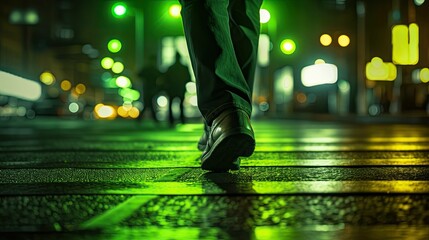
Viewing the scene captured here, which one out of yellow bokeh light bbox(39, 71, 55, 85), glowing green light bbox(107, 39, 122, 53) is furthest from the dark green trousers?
yellow bokeh light bbox(39, 71, 55, 85)

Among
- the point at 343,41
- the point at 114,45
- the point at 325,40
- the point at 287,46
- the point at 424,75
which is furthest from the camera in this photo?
the point at 287,46

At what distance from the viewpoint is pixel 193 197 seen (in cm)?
214

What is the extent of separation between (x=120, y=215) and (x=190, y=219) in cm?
20

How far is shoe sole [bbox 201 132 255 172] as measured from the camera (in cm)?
278

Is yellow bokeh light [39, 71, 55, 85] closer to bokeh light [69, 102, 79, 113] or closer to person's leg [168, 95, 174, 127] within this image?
bokeh light [69, 102, 79, 113]

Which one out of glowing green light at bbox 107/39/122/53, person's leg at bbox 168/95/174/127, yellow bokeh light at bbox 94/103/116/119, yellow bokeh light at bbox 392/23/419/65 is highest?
glowing green light at bbox 107/39/122/53

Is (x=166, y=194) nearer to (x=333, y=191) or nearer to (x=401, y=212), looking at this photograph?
(x=333, y=191)

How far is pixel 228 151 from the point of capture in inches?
111

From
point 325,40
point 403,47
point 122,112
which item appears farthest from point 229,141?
point 122,112

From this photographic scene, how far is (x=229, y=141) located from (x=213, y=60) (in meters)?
0.42

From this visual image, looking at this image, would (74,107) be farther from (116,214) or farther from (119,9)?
(116,214)

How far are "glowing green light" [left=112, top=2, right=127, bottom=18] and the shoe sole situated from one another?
22506 mm

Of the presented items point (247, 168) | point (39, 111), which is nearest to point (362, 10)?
point (247, 168)

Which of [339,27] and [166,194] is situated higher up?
[339,27]
